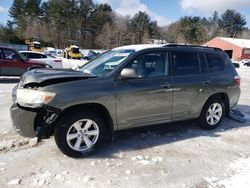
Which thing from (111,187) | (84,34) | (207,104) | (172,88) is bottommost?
(111,187)

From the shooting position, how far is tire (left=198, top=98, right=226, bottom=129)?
5.86m

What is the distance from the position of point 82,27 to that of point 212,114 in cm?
6915

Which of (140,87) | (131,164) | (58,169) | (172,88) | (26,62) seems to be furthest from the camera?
(26,62)

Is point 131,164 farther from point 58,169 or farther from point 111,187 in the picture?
point 58,169

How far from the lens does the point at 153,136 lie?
5.46 m

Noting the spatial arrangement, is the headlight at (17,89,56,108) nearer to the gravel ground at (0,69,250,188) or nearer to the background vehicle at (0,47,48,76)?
the gravel ground at (0,69,250,188)

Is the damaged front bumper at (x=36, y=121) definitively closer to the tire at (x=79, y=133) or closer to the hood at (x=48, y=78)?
the tire at (x=79, y=133)

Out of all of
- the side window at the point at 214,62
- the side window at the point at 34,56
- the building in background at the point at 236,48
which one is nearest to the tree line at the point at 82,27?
the building in background at the point at 236,48

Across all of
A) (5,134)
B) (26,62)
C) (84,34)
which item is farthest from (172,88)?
(84,34)

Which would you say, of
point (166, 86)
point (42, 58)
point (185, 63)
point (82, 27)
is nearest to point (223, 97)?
point (185, 63)

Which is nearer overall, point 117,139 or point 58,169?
point 58,169

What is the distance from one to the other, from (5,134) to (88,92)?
89.4 inches

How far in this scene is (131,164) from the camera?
4.22 metres

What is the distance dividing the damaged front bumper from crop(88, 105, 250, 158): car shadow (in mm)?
875
